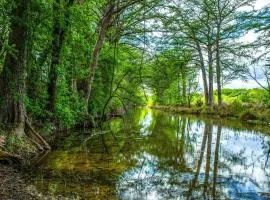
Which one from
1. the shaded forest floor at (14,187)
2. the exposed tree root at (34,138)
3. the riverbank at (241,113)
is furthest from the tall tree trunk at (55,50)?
the riverbank at (241,113)

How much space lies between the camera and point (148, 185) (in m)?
7.31

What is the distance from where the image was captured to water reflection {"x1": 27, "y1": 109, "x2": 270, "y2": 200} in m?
6.71

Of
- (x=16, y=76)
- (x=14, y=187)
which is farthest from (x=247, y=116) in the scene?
(x=14, y=187)

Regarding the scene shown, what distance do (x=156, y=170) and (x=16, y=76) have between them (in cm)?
495

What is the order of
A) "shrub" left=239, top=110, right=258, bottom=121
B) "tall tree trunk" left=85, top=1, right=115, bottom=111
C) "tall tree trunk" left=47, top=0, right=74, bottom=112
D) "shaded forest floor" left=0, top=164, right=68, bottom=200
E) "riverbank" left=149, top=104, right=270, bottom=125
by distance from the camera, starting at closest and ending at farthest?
"shaded forest floor" left=0, top=164, right=68, bottom=200
"tall tree trunk" left=47, top=0, right=74, bottom=112
"tall tree trunk" left=85, top=1, right=115, bottom=111
"riverbank" left=149, top=104, right=270, bottom=125
"shrub" left=239, top=110, right=258, bottom=121

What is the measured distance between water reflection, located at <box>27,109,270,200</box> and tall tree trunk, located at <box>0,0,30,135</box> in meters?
1.59

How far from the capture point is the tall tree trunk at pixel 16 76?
33.1ft

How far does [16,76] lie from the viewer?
33.9 feet

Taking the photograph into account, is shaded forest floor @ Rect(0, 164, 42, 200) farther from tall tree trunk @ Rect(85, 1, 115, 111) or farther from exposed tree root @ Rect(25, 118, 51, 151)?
tall tree trunk @ Rect(85, 1, 115, 111)

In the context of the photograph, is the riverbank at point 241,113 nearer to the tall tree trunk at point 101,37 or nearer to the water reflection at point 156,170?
the water reflection at point 156,170

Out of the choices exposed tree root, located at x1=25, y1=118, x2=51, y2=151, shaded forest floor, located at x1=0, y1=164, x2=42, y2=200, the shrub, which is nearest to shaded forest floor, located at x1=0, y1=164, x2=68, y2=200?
shaded forest floor, located at x1=0, y1=164, x2=42, y2=200

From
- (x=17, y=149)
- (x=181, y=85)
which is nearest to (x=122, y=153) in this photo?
(x=17, y=149)

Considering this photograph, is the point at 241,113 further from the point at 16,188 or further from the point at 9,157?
the point at 16,188

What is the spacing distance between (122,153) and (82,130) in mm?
6503
